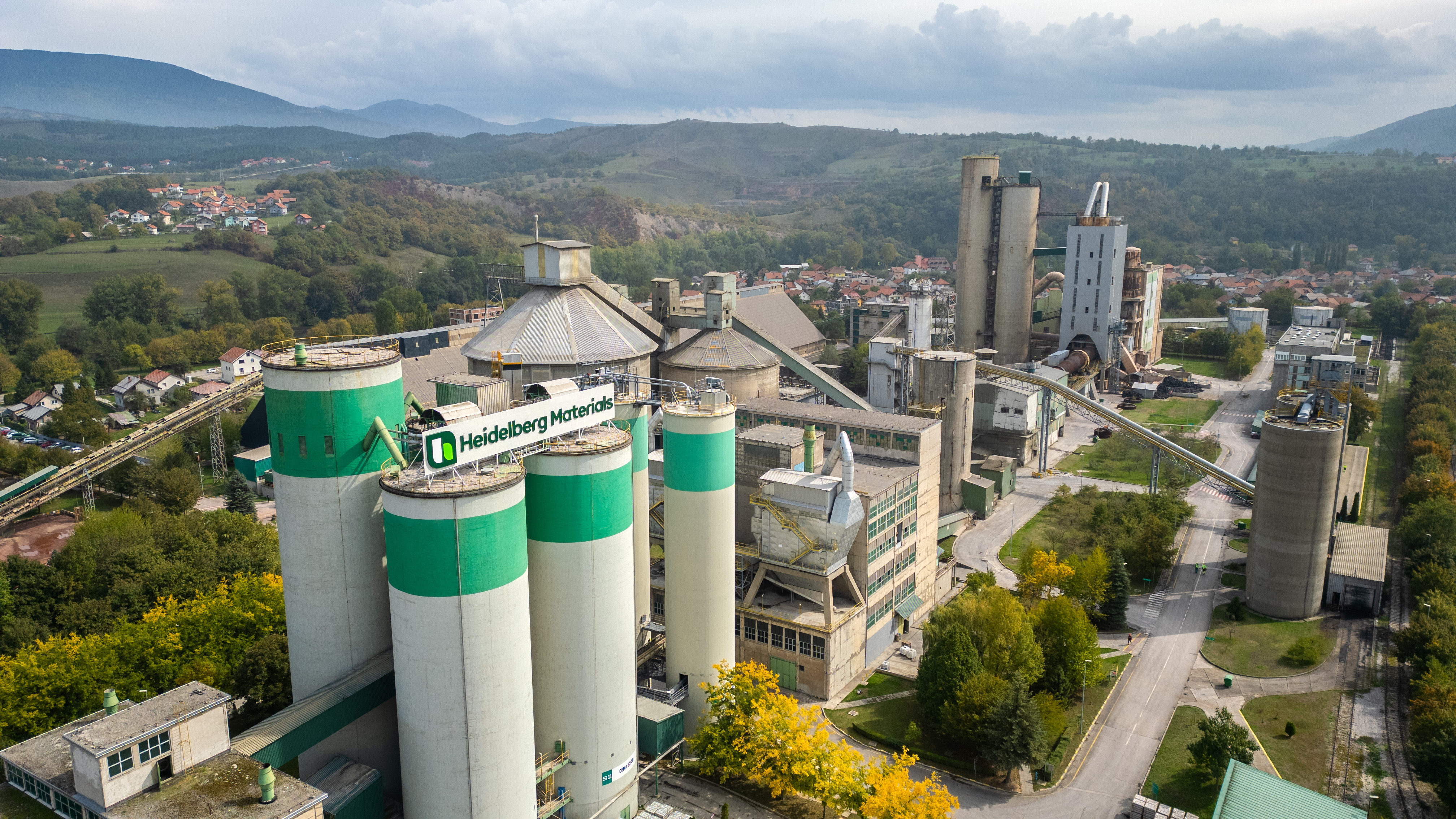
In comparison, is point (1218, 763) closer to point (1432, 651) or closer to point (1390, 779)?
point (1390, 779)

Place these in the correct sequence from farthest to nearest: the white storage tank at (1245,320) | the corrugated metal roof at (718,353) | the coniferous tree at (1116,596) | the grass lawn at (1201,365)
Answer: the white storage tank at (1245,320)
the grass lawn at (1201,365)
the corrugated metal roof at (718,353)
the coniferous tree at (1116,596)

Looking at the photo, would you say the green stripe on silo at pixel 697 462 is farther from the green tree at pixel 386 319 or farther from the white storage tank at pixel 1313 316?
the white storage tank at pixel 1313 316

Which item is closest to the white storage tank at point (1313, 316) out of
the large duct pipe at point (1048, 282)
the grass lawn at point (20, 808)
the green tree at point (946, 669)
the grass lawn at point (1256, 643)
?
the large duct pipe at point (1048, 282)

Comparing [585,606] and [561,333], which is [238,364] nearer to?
[561,333]

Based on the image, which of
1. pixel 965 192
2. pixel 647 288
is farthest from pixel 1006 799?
pixel 647 288

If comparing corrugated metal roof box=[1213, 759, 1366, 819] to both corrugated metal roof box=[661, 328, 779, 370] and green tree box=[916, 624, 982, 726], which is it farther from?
corrugated metal roof box=[661, 328, 779, 370]

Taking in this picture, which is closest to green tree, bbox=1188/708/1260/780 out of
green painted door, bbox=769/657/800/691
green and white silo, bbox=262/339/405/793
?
green painted door, bbox=769/657/800/691
